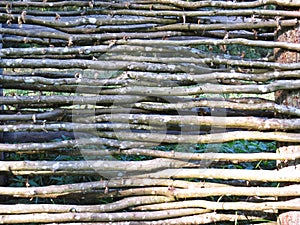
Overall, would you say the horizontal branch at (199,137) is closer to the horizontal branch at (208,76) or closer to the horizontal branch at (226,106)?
the horizontal branch at (226,106)

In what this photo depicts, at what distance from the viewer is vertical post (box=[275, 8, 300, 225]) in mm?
1628

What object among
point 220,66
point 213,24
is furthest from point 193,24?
point 220,66

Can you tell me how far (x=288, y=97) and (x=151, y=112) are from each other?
627mm

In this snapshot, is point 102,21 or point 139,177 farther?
point 102,21

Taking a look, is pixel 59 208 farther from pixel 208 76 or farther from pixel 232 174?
pixel 208 76

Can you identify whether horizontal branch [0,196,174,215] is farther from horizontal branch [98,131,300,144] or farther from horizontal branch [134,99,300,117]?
horizontal branch [134,99,300,117]

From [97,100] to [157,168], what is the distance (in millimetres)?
406

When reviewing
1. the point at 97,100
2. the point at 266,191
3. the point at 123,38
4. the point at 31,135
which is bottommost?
the point at 266,191

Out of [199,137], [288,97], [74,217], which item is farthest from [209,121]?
[74,217]

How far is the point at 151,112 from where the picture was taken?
176 centimetres

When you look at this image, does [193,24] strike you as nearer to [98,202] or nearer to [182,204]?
[182,204]

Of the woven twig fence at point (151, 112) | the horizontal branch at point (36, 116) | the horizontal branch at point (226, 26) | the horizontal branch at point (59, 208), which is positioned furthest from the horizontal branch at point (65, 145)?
the horizontal branch at point (226, 26)

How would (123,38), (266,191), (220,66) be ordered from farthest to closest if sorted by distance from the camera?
(220,66), (123,38), (266,191)

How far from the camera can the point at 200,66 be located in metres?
1.79
